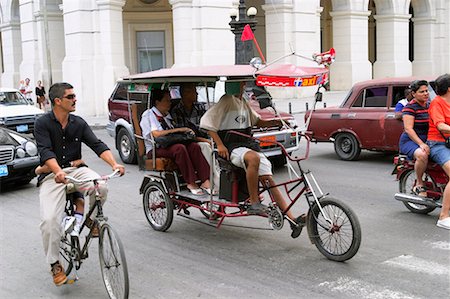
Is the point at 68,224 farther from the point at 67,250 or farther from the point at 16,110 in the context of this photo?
the point at 16,110

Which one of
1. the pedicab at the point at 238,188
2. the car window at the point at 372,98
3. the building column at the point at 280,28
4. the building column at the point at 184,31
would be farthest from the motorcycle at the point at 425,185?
the building column at the point at 280,28

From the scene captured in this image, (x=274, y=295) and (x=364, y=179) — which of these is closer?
(x=274, y=295)

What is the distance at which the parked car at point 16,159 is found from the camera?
10.0 metres

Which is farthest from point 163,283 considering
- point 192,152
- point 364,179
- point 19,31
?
point 19,31

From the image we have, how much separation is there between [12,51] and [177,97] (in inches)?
1106

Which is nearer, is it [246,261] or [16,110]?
[246,261]

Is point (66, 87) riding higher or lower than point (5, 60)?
lower

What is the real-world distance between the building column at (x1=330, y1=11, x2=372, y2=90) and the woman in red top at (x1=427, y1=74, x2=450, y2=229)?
22.9m

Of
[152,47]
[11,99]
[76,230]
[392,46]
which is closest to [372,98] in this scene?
[76,230]

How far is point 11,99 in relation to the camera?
19.1m

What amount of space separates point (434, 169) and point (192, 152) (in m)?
3.10

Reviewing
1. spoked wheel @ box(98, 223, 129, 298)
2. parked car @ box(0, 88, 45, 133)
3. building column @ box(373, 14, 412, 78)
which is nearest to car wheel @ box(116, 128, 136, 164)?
parked car @ box(0, 88, 45, 133)

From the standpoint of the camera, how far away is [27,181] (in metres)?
10.9

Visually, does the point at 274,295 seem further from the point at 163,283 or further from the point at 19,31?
the point at 19,31
